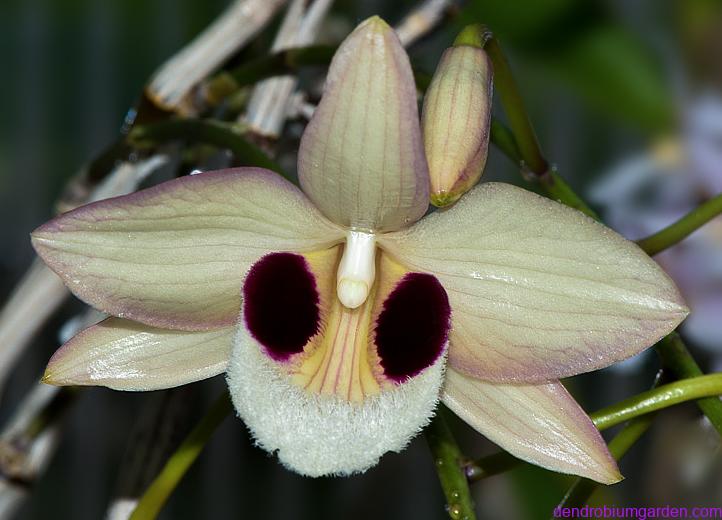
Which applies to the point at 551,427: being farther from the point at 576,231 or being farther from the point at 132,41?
the point at 132,41

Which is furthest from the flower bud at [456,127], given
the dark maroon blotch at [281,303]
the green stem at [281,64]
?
the green stem at [281,64]

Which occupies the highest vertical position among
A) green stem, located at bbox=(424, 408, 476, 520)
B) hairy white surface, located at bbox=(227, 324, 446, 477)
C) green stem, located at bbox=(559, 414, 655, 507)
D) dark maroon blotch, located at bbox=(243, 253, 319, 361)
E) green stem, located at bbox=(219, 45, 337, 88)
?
green stem, located at bbox=(219, 45, 337, 88)

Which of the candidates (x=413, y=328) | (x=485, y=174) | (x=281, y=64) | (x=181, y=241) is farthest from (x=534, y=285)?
(x=485, y=174)

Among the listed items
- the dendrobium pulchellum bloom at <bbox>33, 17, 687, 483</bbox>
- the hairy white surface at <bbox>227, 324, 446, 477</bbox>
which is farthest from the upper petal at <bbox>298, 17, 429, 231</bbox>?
the hairy white surface at <bbox>227, 324, 446, 477</bbox>

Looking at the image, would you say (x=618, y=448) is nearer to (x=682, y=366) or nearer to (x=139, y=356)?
(x=682, y=366)

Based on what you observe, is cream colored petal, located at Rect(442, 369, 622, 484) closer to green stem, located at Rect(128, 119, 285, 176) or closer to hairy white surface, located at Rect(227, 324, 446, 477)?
hairy white surface, located at Rect(227, 324, 446, 477)

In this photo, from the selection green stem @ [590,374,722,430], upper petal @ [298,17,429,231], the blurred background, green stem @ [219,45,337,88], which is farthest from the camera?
the blurred background

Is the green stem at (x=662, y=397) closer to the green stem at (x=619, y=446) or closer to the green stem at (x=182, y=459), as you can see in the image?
the green stem at (x=619, y=446)
